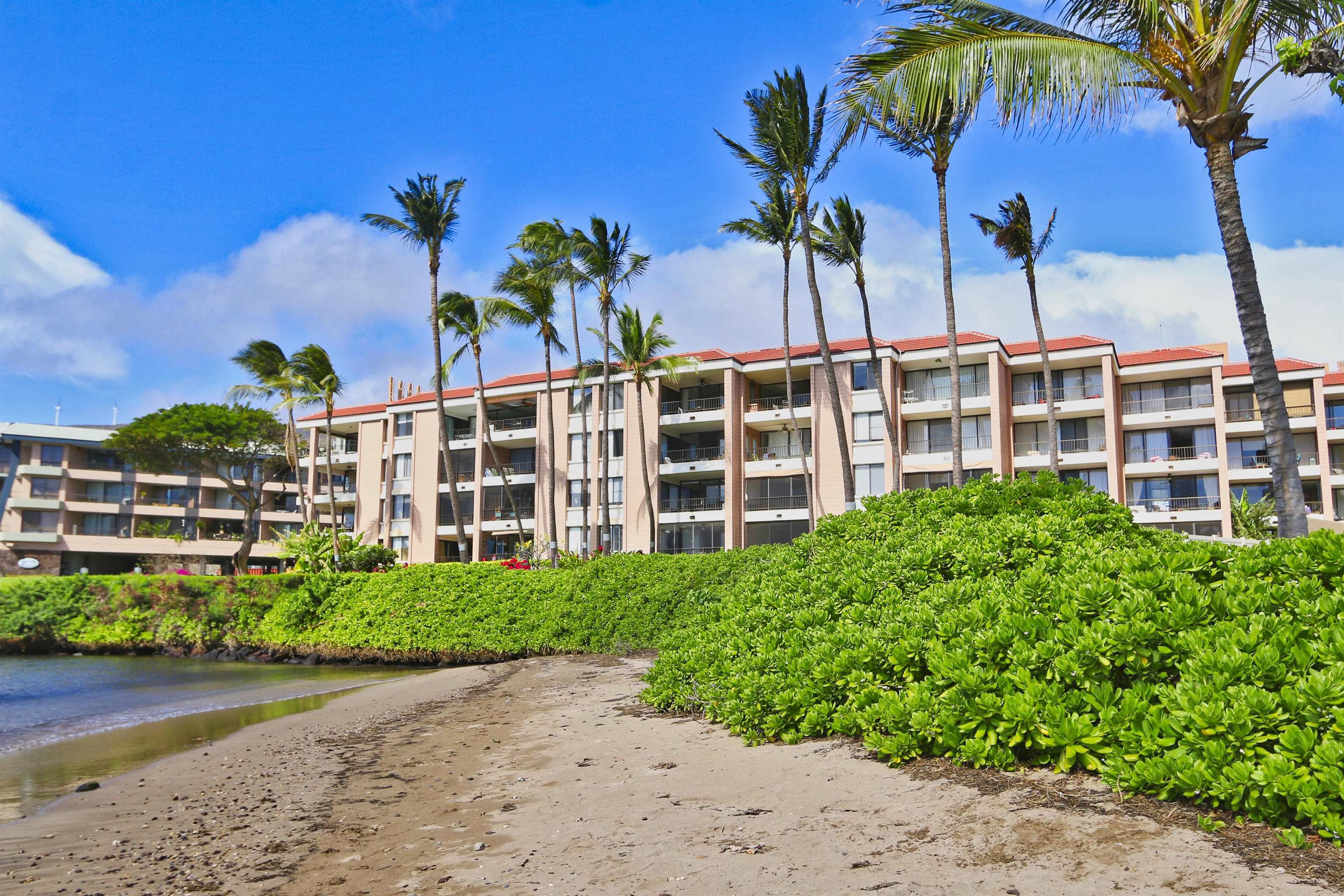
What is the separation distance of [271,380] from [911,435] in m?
34.6

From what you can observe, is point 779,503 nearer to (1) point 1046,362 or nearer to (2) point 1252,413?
(1) point 1046,362

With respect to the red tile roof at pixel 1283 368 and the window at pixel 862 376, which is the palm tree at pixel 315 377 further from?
the red tile roof at pixel 1283 368

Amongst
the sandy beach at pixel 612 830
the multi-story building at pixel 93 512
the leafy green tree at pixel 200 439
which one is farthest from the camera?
the multi-story building at pixel 93 512

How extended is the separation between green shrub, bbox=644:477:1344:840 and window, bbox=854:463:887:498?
3227cm

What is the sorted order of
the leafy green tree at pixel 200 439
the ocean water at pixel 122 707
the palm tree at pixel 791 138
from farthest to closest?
the leafy green tree at pixel 200 439
the palm tree at pixel 791 138
the ocean water at pixel 122 707

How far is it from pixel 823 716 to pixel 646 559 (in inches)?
695

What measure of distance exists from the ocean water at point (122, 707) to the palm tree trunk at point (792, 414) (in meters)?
19.1

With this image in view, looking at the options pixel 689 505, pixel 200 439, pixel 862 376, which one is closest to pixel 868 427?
pixel 862 376

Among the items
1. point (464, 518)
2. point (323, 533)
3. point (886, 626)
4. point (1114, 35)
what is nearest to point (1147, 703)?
point (886, 626)

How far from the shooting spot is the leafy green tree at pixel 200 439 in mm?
57250

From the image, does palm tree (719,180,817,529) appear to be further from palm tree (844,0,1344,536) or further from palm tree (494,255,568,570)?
palm tree (844,0,1344,536)

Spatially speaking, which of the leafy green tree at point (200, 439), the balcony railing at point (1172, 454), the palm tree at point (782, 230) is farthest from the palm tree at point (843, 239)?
the leafy green tree at point (200, 439)

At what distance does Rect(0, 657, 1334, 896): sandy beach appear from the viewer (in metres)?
4.38

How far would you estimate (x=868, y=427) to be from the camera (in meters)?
41.6
